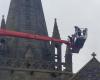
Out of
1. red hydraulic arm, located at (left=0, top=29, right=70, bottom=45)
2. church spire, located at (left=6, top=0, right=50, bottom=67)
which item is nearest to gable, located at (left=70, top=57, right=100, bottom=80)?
church spire, located at (left=6, top=0, right=50, bottom=67)

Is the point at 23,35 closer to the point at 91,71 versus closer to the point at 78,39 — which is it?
the point at 78,39

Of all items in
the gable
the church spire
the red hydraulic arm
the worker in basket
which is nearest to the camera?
the gable

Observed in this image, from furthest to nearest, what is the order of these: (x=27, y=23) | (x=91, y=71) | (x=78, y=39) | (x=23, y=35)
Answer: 1. (x=78, y=39)
2. (x=27, y=23)
3. (x=23, y=35)
4. (x=91, y=71)

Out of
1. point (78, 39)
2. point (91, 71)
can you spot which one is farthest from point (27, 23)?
point (91, 71)

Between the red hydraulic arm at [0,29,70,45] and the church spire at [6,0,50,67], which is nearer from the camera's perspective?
the church spire at [6,0,50,67]

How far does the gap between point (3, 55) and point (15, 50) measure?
1530 mm

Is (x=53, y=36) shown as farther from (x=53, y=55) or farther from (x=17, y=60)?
(x=17, y=60)

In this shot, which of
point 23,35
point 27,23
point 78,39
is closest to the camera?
point 23,35

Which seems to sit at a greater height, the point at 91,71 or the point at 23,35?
the point at 23,35

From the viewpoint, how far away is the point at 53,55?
65.8 metres

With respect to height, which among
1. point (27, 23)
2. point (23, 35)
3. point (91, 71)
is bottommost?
point (91, 71)

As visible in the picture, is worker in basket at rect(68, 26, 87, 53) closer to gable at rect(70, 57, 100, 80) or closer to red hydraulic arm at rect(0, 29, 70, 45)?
red hydraulic arm at rect(0, 29, 70, 45)

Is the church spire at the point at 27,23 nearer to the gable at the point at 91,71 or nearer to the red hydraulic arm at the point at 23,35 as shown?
the red hydraulic arm at the point at 23,35

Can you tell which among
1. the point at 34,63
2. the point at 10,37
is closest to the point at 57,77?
the point at 34,63
